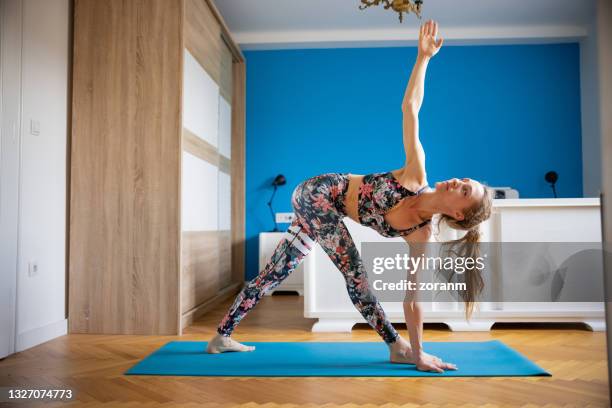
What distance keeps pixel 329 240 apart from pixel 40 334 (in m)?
1.78

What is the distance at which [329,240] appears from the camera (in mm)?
2439

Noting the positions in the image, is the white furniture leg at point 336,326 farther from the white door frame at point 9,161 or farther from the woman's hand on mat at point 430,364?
the white door frame at point 9,161

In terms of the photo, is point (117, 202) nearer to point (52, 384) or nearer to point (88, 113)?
point (88, 113)

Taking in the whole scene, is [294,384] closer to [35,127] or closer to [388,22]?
[35,127]

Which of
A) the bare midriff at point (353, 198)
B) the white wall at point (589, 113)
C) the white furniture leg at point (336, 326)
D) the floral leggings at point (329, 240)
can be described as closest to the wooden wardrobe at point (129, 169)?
the white furniture leg at point (336, 326)

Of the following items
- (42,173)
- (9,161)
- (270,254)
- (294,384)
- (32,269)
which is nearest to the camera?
(294,384)

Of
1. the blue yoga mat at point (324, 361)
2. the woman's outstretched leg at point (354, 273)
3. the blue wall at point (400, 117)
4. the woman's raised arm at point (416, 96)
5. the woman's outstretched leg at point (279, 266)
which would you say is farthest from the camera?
the blue wall at point (400, 117)

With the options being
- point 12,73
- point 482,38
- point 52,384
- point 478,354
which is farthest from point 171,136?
point 482,38

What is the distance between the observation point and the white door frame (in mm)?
2635

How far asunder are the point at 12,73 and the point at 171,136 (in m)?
0.92

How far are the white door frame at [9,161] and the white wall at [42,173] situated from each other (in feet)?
0.09

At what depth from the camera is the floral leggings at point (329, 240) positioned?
2.36 meters

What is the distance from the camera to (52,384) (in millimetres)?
2150

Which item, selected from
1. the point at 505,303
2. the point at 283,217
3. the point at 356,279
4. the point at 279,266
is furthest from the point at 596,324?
the point at 283,217
